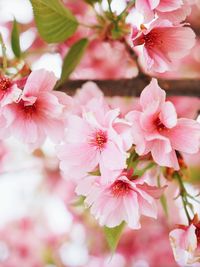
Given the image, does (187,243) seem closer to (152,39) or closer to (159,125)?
(159,125)

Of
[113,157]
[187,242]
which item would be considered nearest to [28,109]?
[113,157]

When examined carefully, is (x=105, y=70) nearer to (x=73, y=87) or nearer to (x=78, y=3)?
(x=78, y=3)

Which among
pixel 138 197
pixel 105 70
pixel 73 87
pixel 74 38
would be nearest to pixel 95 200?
pixel 138 197

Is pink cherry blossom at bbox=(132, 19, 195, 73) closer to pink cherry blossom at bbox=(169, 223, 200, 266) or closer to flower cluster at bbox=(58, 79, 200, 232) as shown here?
flower cluster at bbox=(58, 79, 200, 232)

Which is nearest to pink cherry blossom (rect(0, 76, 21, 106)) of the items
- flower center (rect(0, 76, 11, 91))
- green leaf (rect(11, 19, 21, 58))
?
flower center (rect(0, 76, 11, 91))

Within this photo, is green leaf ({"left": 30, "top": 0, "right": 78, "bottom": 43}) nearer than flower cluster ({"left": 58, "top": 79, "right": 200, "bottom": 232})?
No

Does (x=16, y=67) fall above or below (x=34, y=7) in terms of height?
below

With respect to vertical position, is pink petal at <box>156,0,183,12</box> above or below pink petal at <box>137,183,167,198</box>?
above

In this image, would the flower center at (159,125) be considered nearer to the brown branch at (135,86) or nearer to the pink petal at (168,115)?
the pink petal at (168,115)
